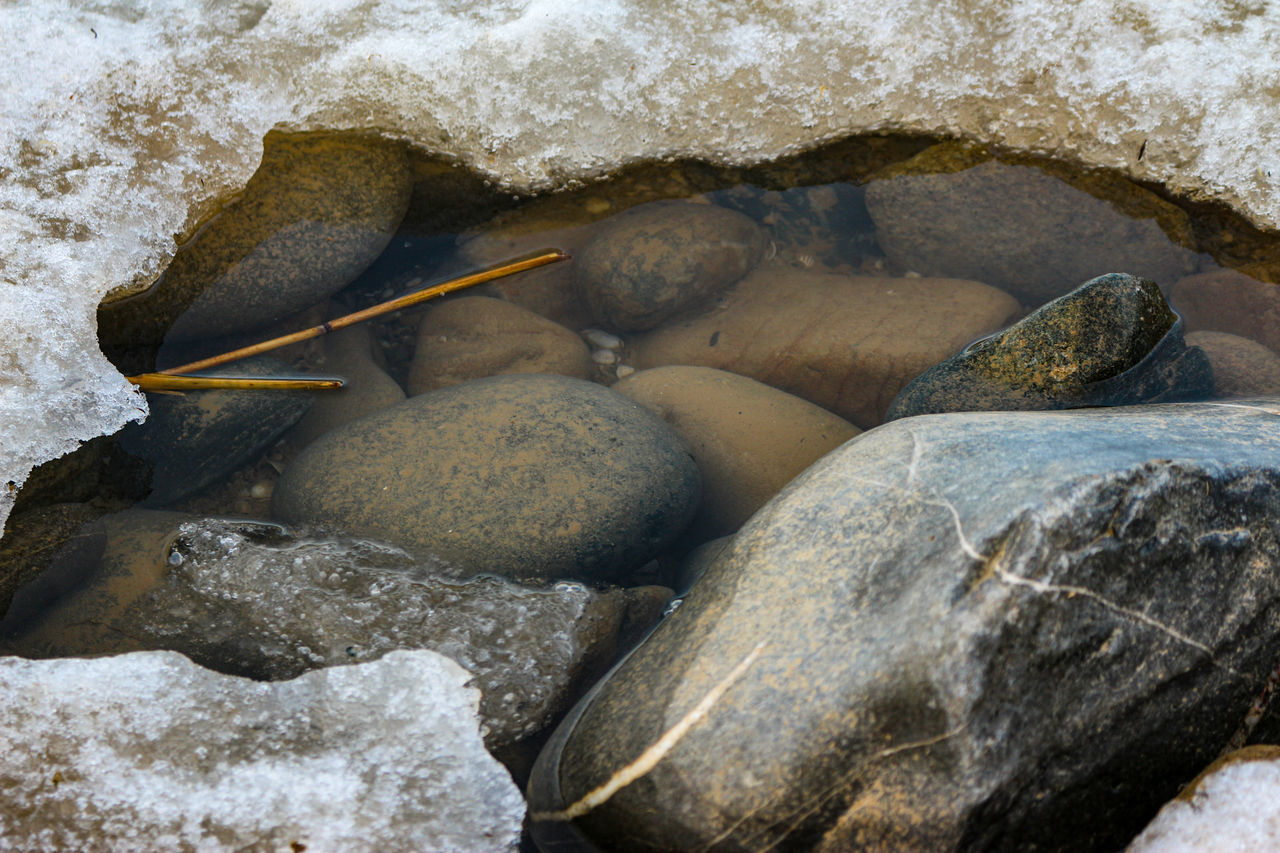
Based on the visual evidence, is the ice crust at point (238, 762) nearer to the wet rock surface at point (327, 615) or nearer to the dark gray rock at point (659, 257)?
the wet rock surface at point (327, 615)

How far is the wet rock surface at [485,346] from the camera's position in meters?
3.07

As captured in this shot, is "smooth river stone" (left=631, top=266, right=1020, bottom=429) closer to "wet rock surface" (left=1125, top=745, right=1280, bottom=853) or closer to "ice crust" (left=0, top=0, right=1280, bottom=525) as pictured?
"ice crust" (left=0, top=0, right=1280, bottom=525)

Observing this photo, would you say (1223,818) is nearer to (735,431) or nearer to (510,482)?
(735,431)

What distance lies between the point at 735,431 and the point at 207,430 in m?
1.86

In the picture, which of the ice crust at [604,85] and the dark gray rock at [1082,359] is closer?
the dark gray rock at [1082,359]

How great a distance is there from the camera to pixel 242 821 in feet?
5.62

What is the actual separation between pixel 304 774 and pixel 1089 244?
3.14 metres

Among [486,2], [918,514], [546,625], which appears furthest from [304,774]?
[486,2]

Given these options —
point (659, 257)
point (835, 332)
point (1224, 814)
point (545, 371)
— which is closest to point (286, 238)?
point (545, 371)

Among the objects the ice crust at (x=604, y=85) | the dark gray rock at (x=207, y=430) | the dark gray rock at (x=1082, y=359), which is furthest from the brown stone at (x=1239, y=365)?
the dark gray rock at (x=207, y=430)

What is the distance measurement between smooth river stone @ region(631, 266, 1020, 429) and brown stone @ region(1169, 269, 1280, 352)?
1.93 feet

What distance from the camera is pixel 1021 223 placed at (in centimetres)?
303

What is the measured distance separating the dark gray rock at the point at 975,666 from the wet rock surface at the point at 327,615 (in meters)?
0.38

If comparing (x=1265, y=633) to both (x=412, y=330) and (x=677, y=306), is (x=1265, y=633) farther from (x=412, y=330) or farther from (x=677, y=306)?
(x=412, y=330)
